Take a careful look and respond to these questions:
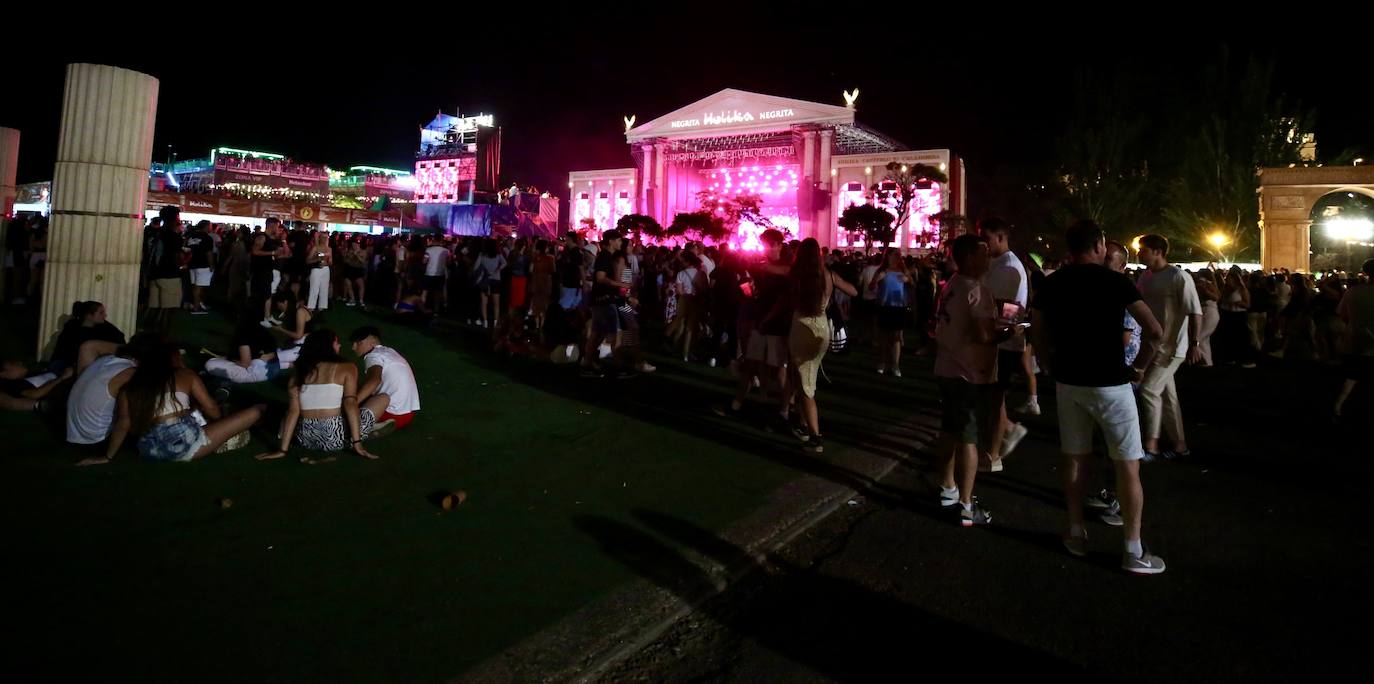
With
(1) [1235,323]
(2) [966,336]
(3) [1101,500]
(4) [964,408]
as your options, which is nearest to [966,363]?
(2) [966,336]

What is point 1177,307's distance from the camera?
5668 mm

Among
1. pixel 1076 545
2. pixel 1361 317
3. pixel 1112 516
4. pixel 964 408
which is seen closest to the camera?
pixel 1076 545

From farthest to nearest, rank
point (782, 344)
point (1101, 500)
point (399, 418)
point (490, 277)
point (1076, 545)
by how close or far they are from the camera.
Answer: point (490, 277), point (782, 344), point (399, 418), point (1101, 500), point (1076, 545)

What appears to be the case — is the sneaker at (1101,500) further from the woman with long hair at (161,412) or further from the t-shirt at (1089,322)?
the woman with long hair at (161,412)

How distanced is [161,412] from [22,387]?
8.22ft

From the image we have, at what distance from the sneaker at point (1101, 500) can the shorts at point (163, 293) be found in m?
10.7

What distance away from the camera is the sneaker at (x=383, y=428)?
5.71m

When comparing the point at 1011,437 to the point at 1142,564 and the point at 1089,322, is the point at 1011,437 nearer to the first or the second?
the point at 1142,564

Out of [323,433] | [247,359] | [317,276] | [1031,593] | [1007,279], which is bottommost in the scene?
[1031,593]

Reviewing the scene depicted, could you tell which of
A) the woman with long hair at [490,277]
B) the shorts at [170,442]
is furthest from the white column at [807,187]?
the shorts at [170,442]

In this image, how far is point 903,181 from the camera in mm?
38031

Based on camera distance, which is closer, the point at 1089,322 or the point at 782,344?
the point at 1089,322

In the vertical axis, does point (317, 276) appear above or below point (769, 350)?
above

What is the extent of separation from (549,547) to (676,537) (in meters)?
0.68
